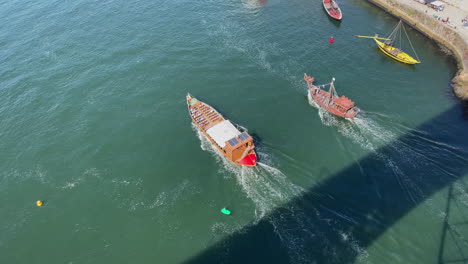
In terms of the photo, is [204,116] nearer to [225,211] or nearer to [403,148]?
[225,211]

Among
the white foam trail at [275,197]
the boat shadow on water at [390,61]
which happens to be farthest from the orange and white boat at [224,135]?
the boat shadow on water at [390,61]

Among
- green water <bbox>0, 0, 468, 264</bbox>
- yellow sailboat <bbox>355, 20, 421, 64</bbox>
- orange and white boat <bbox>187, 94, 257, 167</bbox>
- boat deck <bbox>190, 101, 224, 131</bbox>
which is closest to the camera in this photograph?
green water <bbox>0, 0, 468, 264</bbox>

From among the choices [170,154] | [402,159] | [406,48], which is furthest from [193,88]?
[406,48]

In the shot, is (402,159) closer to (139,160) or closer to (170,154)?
(170,154)

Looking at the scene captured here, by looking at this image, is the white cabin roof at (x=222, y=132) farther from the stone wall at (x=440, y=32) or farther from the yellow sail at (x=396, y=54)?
the stone wall at (x=440, y=32)

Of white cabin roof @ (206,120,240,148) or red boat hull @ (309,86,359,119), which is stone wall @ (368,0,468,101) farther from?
white cabin roof @ (206,120,240,148)

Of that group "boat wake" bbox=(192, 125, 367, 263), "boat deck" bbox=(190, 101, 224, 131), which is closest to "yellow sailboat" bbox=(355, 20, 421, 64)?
"boat wake" bbox=(192, 125, 367, 263)

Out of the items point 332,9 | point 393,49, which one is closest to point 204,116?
point 393,49
